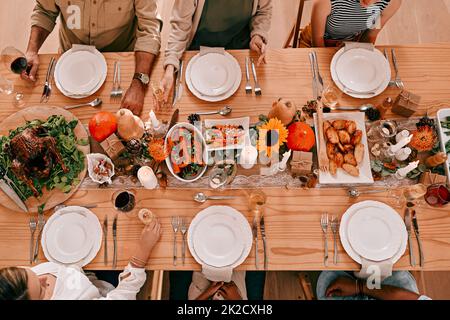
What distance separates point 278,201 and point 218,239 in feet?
0.92

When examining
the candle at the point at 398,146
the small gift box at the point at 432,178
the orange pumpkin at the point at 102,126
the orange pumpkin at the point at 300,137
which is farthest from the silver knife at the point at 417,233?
the orange pumpkin at the point at 102,126

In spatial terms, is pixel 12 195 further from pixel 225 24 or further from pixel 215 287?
pixel 225 24

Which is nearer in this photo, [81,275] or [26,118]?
[81,275]

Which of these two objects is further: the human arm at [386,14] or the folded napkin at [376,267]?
the human arm at [386,14]

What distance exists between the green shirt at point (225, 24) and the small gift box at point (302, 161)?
0.85 m

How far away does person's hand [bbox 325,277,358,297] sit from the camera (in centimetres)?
160

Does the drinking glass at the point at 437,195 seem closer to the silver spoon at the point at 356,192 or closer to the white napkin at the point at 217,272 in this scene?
the silver spoon at the point at 356,192

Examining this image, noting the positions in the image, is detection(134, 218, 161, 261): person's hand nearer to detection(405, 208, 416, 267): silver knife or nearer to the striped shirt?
detection(405, 208, 416, 267): silver knife

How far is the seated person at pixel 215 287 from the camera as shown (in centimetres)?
160

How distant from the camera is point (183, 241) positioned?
1349mm
